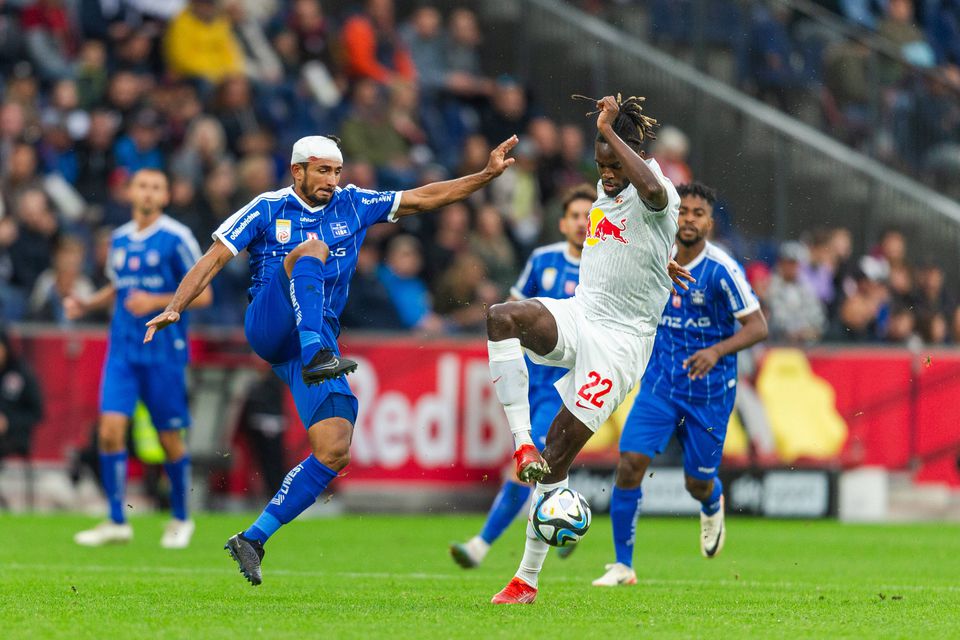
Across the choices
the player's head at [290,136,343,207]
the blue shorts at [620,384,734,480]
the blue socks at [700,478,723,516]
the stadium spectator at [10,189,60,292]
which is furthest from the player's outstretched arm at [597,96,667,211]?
the stadium spectator at [10,189,60,292]

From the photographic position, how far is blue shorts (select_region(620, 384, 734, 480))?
36.7ft

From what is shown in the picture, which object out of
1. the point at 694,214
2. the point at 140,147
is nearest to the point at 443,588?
the point at 694,214

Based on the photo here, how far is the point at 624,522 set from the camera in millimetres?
10984

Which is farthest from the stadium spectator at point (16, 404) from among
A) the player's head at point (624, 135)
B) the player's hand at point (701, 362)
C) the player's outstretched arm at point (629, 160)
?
the player's outstretched arm at point (629, 160)

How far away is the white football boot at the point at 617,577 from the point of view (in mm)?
10617

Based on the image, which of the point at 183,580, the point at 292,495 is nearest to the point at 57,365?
the point at 183,580

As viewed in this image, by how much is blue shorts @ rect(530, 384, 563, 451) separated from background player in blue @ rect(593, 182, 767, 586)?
764mm

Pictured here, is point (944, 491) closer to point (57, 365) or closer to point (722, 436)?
point (722, 436)

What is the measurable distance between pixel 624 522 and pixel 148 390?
4386mm

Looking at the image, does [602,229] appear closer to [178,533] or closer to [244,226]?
[244,226]

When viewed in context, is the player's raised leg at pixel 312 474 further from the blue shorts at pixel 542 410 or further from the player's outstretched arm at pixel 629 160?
the blue shorts at pixel 542 410

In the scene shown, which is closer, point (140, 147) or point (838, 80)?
point (140, 147)

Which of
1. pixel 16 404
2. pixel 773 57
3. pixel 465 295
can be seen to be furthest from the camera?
pixel 773 57

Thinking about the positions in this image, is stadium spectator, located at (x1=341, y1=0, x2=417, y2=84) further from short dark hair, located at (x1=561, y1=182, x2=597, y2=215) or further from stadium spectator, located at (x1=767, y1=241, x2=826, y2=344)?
short dark hair, located at (x1=561, y1=182, x2=597, y2=215)
